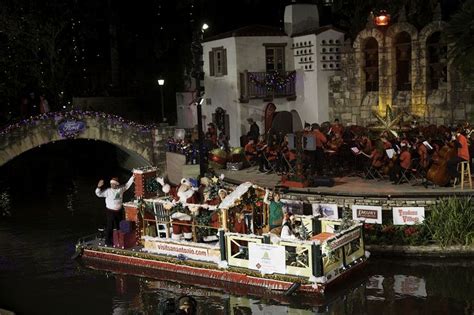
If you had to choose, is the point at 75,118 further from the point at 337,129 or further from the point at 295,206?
the point at 295,206

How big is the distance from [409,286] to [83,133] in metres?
18.9

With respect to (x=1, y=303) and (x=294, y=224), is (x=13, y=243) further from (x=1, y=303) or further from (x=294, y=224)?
(x=294, y=224)

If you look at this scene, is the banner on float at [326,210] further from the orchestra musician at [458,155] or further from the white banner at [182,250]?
the white banner at [182,250]

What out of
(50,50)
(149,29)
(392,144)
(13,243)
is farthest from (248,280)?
(149,29)

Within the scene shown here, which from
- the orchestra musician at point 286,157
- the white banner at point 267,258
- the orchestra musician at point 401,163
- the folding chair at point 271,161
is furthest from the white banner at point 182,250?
the folding chair at point 271,161

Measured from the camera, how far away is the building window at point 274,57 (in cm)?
3122

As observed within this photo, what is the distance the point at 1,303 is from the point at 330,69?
18.2m

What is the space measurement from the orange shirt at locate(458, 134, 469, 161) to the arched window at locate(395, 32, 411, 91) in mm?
8760

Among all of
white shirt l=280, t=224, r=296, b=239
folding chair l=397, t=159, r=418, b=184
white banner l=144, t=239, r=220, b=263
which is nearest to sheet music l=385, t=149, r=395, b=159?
folding chair l=397, t=159, r=418, b=184

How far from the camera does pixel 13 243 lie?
22.3 metres

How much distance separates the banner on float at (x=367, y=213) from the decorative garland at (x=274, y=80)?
1247cm

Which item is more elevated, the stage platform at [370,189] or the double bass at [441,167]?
the double bass at [441,167]

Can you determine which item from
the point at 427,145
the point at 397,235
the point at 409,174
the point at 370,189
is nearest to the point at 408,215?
the point at 397,235

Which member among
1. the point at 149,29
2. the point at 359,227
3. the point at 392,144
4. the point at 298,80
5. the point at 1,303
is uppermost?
the point at 149,29
